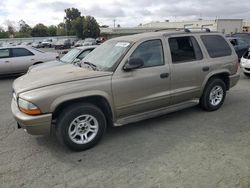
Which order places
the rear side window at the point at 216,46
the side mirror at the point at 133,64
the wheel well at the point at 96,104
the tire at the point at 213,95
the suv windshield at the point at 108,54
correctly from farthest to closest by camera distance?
the tire at the point at 213,95
the rear side window at the point at 216,46
the suv windshield at the point at 108,54
the side mirror at the point at 133,64
the wheel well at the point at 96,104

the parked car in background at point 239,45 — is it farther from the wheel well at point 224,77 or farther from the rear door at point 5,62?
the rear door at point 5,62

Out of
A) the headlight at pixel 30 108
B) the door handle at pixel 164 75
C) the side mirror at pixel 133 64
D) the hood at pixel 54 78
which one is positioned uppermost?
the side mirror at pixel 133 64

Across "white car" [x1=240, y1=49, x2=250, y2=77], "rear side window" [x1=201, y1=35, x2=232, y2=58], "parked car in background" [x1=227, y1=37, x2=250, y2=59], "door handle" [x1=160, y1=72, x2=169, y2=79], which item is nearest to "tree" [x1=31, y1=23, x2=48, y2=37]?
"parked car in background" [x1=227, y1=37, x2=250, y2=59]

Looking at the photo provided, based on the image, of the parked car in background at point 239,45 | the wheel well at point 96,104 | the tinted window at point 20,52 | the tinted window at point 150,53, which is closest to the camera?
the wheel well at point 96,104

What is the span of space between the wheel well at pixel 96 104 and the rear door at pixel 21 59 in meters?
7.82

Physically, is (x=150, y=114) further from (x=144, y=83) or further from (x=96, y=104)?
(x=96, y=104)

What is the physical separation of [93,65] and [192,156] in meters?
2.28

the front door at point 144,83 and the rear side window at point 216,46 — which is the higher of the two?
the rear side window at point 216,46

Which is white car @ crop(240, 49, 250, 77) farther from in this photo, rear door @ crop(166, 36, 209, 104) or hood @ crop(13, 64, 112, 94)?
hood @ crop(13, 64, 112, 94)

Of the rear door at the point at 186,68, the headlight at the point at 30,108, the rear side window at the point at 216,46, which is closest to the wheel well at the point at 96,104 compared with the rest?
the headlight at the point at 30,108

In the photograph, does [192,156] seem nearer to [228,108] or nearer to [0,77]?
[228,108]

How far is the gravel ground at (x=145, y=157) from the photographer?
3080 millimetres

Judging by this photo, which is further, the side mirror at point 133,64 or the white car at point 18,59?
the white car at point 18,59

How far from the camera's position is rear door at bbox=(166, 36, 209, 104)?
465 cm
